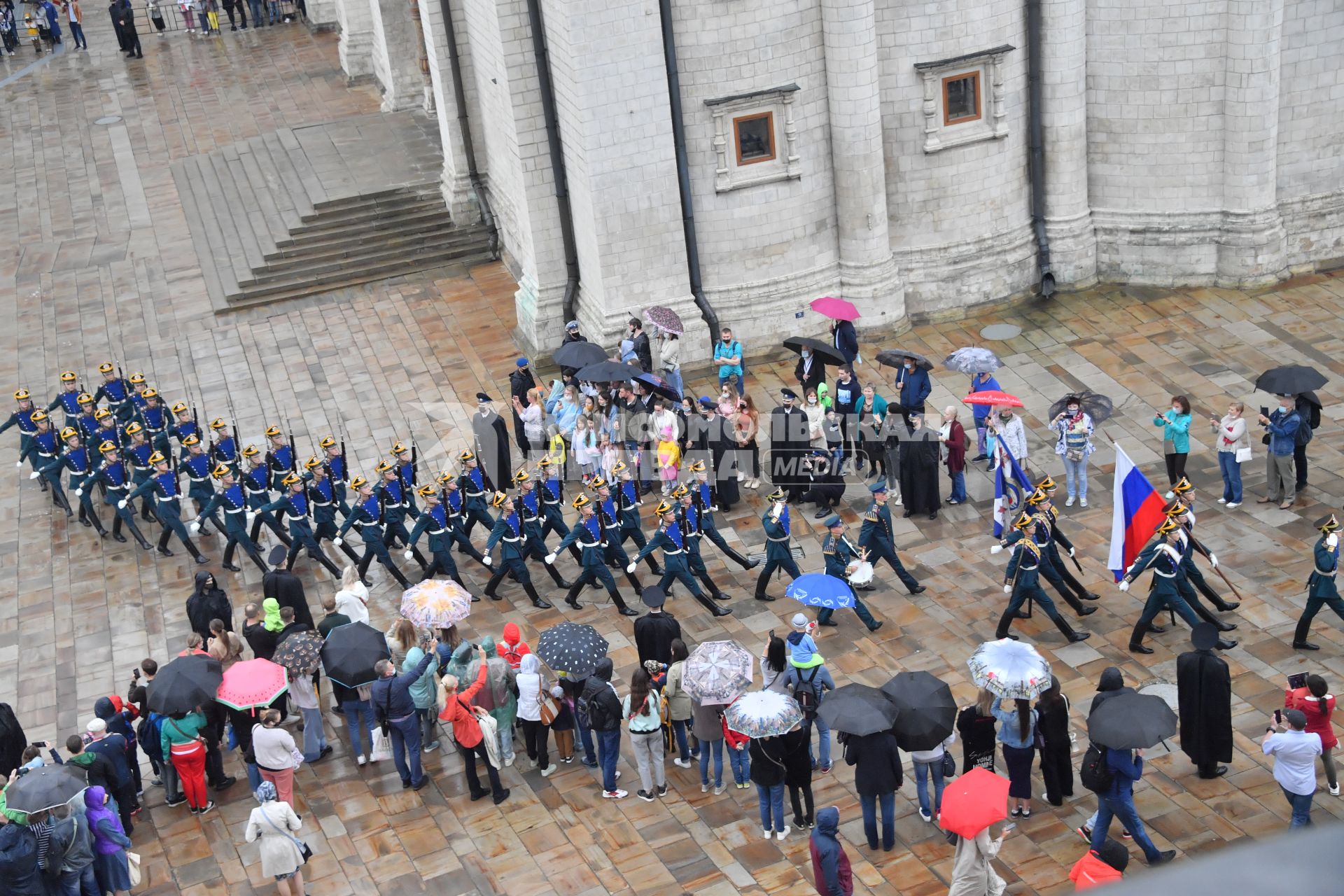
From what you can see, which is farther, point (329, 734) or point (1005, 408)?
point (1005, 408)

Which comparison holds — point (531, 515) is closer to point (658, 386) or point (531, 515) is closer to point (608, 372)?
point (608, 372)

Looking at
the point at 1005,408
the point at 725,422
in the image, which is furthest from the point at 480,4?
the point at 1005,408

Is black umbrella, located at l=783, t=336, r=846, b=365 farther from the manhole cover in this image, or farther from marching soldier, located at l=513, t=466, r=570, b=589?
marching soldier, located at l=513, t=466, r=570, b=589

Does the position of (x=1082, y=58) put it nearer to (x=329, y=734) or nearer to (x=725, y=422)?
(x=725, y=422)

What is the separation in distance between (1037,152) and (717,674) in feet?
46.2

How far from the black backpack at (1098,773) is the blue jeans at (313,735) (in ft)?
25.1

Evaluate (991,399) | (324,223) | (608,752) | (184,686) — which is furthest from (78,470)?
(991,399)

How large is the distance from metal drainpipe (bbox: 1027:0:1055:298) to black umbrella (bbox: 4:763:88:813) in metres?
17.5

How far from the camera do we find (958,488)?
20344 mm

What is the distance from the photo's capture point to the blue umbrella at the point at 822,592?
16.2 m

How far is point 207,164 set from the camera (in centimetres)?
3338

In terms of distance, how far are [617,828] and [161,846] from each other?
4481 millimetres

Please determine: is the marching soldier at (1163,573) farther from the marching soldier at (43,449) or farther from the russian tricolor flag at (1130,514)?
the marching soldier at (43,449)

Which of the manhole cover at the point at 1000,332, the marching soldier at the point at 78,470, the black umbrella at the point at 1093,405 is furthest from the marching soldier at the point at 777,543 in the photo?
the marching soldier at the point at 78,470
